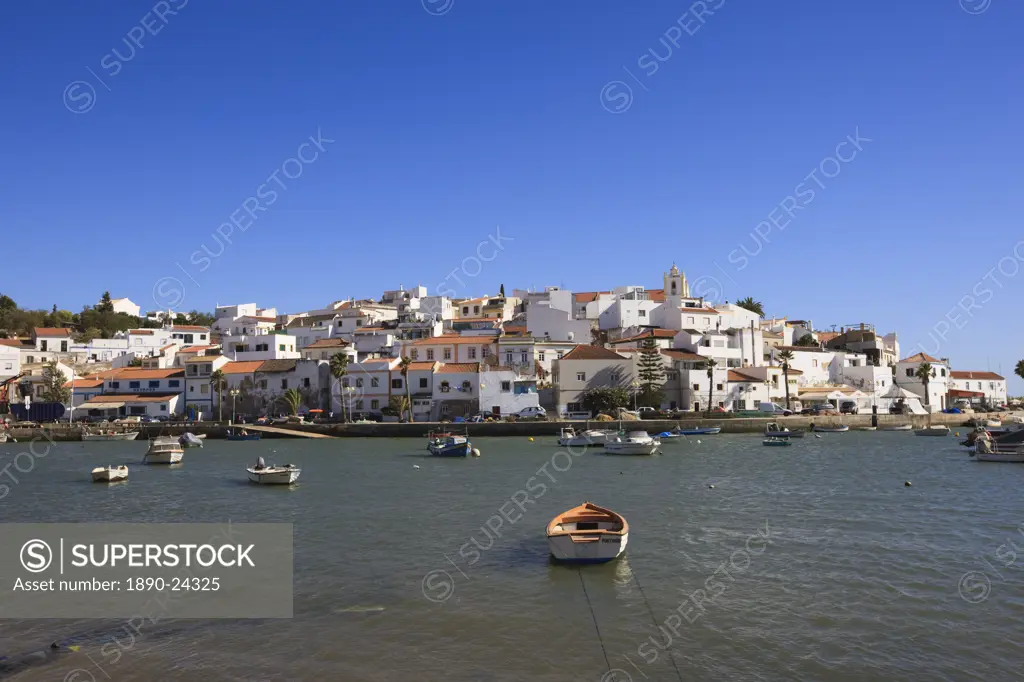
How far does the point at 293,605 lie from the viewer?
1677 centimetres

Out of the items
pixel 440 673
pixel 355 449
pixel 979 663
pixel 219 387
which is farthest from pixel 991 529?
pixel 219 387

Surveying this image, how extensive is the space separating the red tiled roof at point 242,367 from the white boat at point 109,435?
12.8m

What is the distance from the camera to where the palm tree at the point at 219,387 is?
84.2 metres

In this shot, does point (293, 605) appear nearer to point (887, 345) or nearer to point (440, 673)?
point (440, 673)

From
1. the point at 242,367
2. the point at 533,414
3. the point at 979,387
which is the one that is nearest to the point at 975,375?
the point at 979,387

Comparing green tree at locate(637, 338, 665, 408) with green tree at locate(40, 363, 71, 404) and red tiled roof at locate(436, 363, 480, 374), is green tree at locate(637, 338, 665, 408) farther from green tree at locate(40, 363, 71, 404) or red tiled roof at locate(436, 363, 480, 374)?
green tree at locate(40, 363, 71, 404)

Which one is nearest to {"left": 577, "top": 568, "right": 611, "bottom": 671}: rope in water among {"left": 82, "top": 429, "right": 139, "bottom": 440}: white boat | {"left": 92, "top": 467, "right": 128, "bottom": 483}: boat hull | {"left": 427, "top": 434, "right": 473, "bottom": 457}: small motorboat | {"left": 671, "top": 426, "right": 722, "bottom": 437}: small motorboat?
{"left": 92, "top": 467, "right": 128, "bottom": 483}: boat hull

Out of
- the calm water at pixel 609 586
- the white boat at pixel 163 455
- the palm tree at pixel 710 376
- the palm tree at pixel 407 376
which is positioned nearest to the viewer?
the calm water at pixel 609 586

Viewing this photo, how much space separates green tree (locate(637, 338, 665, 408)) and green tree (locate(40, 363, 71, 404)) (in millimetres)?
62095

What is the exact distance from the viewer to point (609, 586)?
711 inches

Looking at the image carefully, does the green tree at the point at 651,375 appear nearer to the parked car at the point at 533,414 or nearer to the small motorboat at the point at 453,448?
the parked car at the point at 533,414

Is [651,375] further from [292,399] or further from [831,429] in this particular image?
[292,399]

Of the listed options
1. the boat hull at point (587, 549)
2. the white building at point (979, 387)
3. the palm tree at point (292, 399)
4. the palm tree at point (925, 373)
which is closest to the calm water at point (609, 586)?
the boat hull at point (587, 549)

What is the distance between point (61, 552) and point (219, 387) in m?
63.8
